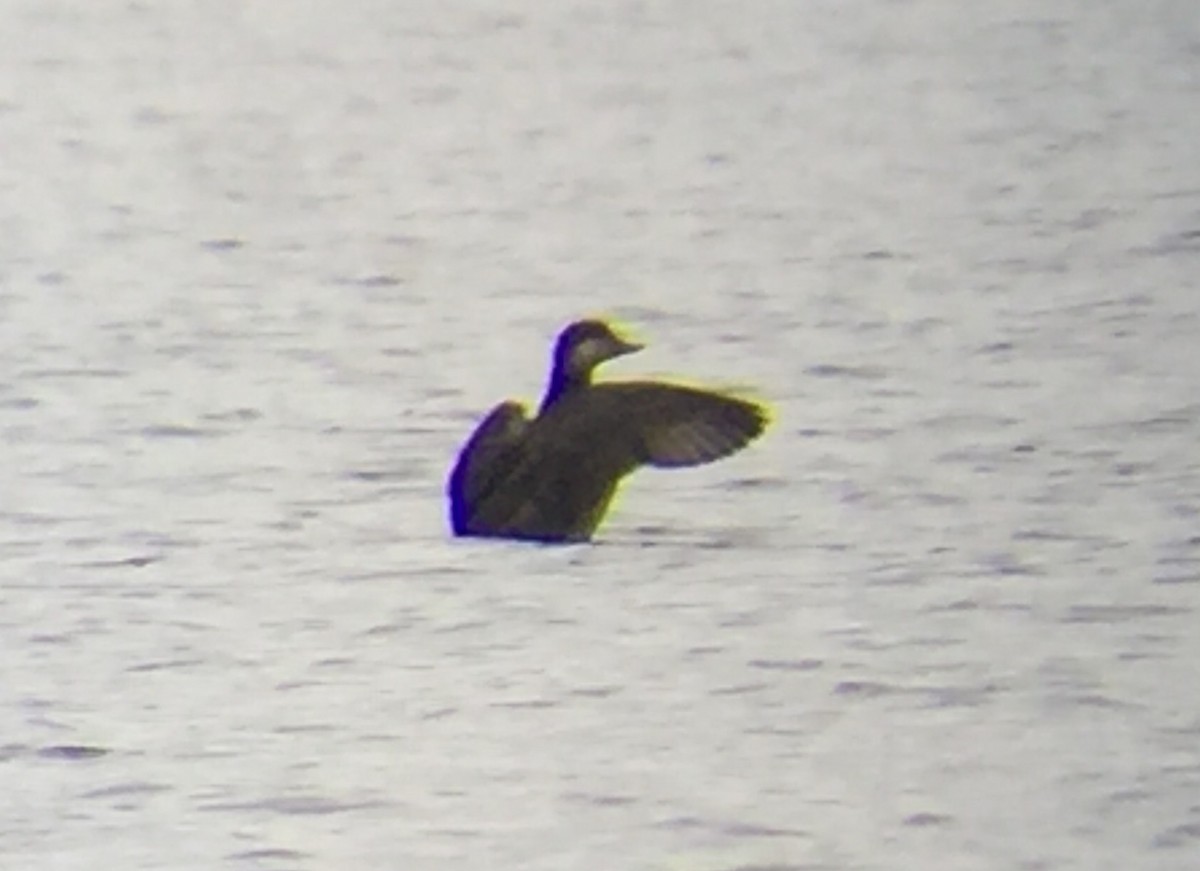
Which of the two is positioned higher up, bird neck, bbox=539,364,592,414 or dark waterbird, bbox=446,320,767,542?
bird neck, bbox=539,364,592,414

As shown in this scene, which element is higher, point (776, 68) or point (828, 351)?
point (776, 68)

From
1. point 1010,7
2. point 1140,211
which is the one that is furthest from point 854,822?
point 1010,7

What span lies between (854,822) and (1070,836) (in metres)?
0.13

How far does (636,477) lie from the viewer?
4.24 feet

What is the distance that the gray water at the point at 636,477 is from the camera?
1.24 metres

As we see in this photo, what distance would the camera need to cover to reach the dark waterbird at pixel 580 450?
129 cm

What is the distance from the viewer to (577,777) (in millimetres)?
1242

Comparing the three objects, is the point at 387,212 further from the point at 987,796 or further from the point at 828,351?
the point at 987,796

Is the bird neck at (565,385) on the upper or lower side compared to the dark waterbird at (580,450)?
upper

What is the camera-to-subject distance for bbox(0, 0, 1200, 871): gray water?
1236mm

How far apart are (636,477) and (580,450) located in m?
0.04

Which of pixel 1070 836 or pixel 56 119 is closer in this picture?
pixel 1070 836

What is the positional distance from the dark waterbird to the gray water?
0.01 metres

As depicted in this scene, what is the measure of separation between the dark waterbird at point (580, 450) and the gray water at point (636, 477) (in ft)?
0.05
